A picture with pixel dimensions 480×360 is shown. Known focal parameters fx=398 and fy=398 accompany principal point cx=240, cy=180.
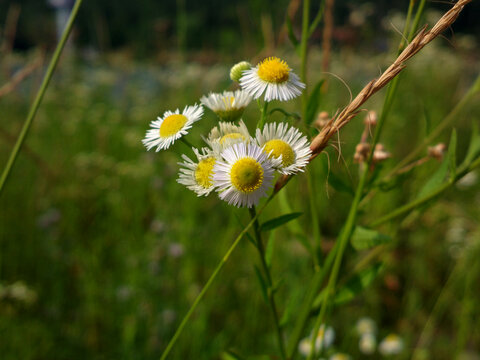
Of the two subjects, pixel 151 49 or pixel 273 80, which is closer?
pixel 273 80

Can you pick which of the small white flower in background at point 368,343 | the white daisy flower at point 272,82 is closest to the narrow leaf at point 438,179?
the white daisy flower at point 272,82

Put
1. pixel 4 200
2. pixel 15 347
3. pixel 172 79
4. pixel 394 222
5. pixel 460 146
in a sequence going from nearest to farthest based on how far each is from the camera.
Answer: pixel 394 222 < pixel 15 347 < pixel 4 200 < pixel 460 146 < pixel 172 79

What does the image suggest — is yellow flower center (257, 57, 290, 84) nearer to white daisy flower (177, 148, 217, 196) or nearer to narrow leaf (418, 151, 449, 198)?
white daisy flower (177, 148, 217, 196)

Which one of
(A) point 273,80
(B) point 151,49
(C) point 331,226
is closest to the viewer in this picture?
(A) point 273,80

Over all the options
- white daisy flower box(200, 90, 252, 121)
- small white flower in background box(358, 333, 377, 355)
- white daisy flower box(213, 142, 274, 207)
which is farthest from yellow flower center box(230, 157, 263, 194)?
Result: small white flower in background box(358, 333, 377, 355)

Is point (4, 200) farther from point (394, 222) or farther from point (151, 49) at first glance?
point (151, 49)

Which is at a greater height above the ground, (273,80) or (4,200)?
(273,80)

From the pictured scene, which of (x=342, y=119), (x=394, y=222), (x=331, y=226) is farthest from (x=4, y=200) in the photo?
(x=342, y=119)
